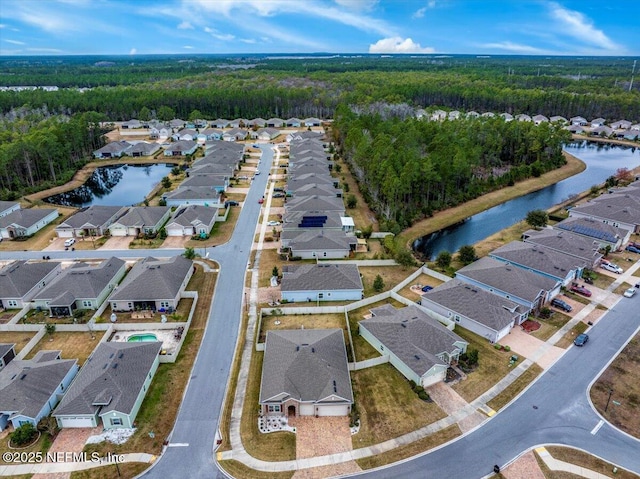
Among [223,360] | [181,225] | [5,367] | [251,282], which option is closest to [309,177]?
[181,225]

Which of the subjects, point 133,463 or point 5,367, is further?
point 5,367

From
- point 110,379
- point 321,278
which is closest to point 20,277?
point 110,379

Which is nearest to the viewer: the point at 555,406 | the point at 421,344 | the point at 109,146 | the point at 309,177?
the point at 555,406

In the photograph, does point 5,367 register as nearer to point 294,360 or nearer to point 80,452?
point 80,452

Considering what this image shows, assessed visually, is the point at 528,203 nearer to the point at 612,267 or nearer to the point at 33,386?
the point at 612,267

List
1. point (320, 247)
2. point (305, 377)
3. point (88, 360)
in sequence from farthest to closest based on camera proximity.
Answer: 1. point (320, 247)
2. point (88, 360)
3. point (305, 377)

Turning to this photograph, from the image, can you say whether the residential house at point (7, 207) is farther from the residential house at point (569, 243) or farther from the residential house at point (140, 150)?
the residential house at point (569, 243)
